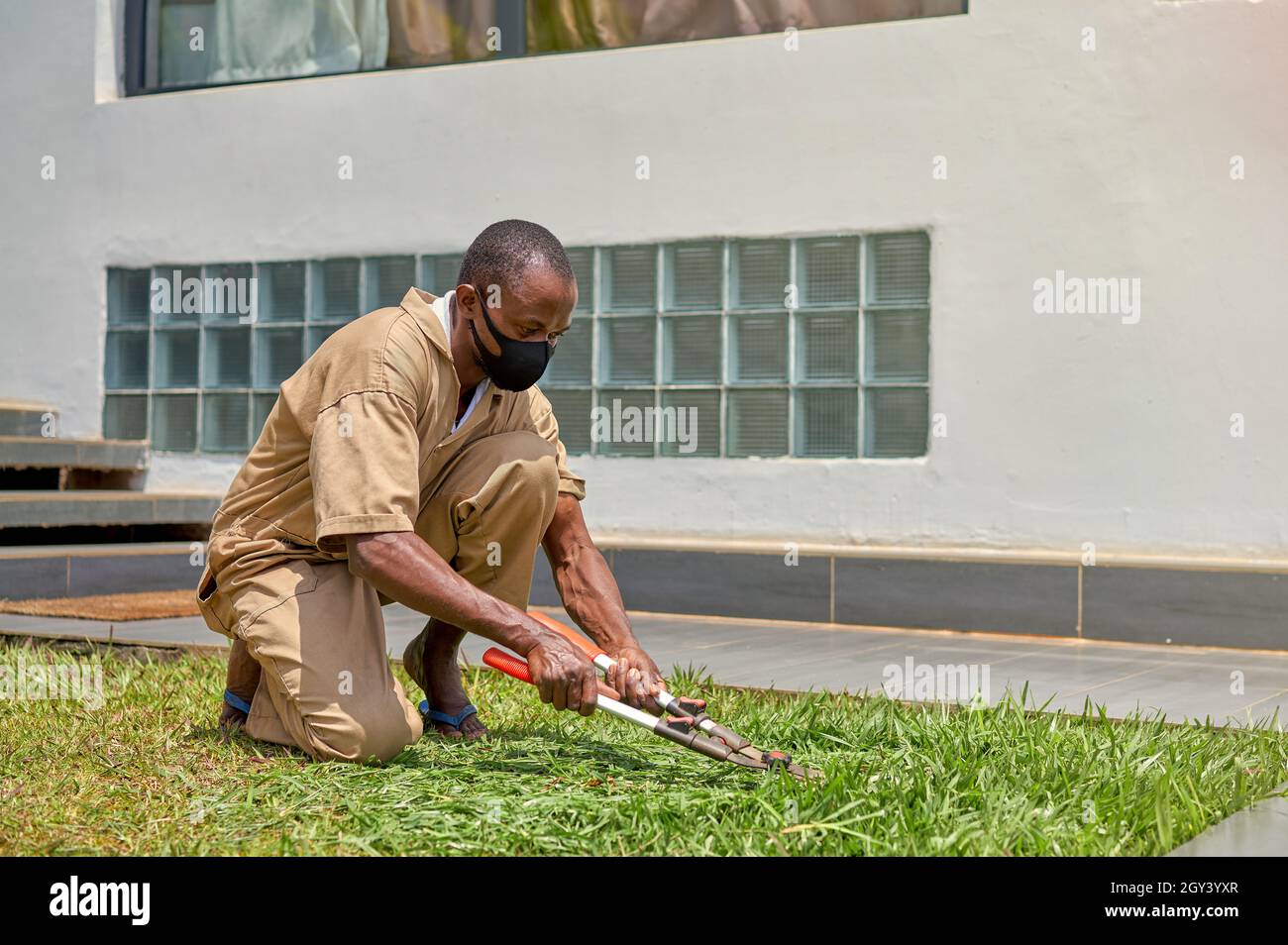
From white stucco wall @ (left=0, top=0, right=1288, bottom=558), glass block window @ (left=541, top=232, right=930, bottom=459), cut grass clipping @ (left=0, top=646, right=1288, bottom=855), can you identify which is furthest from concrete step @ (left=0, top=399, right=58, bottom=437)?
cut grass clipping @ (left=0, top=646, right=1288, bottom=855)

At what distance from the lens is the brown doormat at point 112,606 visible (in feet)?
21.2

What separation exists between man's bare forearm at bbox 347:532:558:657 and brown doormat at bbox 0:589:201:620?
11.1 feet

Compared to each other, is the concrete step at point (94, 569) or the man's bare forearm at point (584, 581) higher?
the man's bare forearm at point (584, 581)

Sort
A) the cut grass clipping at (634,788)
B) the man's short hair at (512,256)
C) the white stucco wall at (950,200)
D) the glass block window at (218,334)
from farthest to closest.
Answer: the glass block window at (218,334) < the white stucco wall at (950,200) < the man's short hair at (512,256) < the cut grass clipping at (634,788)

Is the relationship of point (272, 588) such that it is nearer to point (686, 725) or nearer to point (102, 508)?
point (686, 725)

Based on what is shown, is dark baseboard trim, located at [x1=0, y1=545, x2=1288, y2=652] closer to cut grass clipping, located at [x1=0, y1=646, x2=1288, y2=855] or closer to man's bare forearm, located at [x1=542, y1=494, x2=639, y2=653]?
cut grass clipping, located at [x1=0, y1=646, x2=1288, y2=855]

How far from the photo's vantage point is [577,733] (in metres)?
3.79

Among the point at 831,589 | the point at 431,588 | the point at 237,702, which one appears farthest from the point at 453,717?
the point at 831,589

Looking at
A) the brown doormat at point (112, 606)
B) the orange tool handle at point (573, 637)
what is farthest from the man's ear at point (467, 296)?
the brown doormat at point (112, 606)

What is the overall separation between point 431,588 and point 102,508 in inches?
209

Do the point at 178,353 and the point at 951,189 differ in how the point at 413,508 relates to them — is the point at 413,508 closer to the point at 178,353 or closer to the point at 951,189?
the point at 951,189

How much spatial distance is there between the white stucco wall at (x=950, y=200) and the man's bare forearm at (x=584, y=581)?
3320 mm

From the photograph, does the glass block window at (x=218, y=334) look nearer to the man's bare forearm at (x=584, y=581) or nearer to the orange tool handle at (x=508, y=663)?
the man's bare forearm at (x=584, y=581)

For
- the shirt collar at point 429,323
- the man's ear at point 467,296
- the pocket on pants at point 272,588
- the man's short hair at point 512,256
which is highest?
the man's short hair at point 512,256
